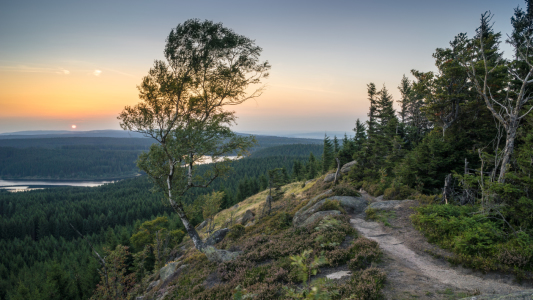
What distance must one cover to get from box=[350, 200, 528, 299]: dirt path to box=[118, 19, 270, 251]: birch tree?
11.0 metres

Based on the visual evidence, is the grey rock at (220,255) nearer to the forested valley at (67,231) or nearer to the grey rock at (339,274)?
the grey rock at (339,274)

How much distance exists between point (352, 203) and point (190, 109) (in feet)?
47.8

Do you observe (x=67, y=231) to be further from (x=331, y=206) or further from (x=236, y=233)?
(x=331, y=206)

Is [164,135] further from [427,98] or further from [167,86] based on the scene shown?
[427,98]

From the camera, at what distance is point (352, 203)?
17.3 m

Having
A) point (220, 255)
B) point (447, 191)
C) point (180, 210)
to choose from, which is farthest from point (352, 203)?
point (180, 210)

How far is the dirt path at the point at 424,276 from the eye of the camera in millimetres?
6383

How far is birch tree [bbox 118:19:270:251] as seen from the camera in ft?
52.0

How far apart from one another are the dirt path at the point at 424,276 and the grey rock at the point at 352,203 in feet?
16.7

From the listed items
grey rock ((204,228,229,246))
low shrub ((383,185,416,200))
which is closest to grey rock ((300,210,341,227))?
low shrub ((383,185,416,200))

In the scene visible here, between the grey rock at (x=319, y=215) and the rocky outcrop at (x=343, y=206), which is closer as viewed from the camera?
the grey rock at (x=319, y=215)

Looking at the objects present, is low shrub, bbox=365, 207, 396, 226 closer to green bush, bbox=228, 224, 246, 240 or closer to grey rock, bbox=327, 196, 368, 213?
grey rock, bbox=327, 196, 368, 213

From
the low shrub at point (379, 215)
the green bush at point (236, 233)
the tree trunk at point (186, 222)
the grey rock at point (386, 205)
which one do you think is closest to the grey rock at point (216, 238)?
the green bush at point (236, 233)

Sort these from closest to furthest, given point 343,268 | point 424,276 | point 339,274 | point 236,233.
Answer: point 424,276 → point 339,274 → point 343,268 → point 236,233
